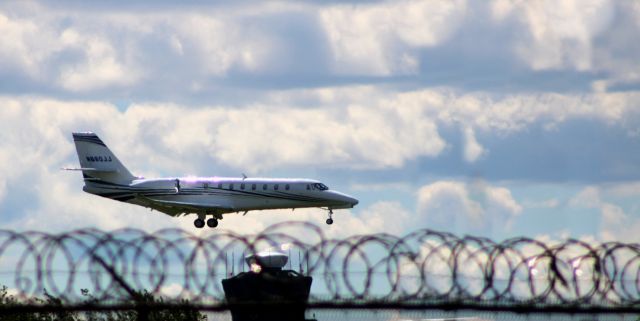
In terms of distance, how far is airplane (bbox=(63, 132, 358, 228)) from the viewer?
106 meters

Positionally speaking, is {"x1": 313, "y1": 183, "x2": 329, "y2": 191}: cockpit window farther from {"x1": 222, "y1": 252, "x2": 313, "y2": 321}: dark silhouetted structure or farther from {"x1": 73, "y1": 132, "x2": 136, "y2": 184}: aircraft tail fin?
{"x1": 222, "y1": 252, "x2": 313, "y2": 321}: dark silhouetted structure

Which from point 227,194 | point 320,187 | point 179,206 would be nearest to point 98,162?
point 179,206

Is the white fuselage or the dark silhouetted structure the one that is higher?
the white fuselage

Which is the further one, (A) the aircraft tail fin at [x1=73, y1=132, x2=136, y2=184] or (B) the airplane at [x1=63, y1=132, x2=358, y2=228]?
(A) the aircraft tail fin at [x1=73, y1=132, x2=136, y2=184]

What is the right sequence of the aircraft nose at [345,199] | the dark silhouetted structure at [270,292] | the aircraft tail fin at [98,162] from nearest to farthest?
the dark silhouetted structure at [270,292] → the aircraft nose at [345,199] → the aircraft tail fin at [98,162]

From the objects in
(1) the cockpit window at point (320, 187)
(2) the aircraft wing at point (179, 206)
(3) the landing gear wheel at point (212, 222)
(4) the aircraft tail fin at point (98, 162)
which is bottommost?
(3) the landing gear wheel at point (212, 222)

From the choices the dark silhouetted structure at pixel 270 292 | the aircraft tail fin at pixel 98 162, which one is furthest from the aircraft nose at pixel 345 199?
the dark silhouetted structure at pixel 270 292

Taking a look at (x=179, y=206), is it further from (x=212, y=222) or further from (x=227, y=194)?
(x=227, y=194)

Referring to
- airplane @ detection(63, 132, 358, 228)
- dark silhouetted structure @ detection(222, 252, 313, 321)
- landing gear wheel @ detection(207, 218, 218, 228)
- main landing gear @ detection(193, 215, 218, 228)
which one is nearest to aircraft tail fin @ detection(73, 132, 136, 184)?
airplane @ detection(63, 132, 358, 228)

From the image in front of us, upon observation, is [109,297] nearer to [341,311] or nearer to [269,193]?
[341,311]

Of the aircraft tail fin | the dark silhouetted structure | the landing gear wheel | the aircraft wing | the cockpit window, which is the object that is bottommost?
the dark silhouetted structure

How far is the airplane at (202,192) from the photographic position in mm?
105688

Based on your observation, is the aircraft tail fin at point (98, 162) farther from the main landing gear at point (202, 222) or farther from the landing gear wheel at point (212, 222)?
the landing gear wheel at point (212, 222)

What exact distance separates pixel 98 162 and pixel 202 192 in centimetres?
1506
